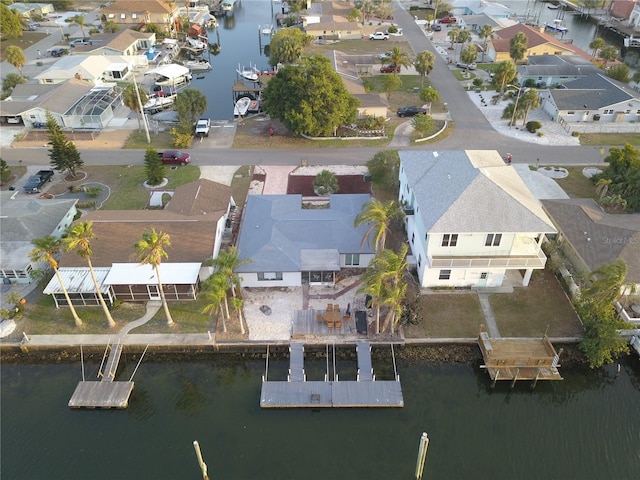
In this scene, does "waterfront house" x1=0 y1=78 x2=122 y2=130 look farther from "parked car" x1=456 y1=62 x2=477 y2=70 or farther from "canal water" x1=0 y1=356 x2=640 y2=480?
"parked car" x1=456 y1=62 x2=477 y2=70

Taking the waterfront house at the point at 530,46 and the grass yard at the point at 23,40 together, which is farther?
the grass yard at the point at 23,40

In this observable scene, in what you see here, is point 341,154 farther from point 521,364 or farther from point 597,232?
point 521,364

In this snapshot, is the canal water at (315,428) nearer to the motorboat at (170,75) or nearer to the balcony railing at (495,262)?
the balcony railing at (495,262)

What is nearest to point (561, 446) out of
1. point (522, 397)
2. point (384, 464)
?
point (522, 397)

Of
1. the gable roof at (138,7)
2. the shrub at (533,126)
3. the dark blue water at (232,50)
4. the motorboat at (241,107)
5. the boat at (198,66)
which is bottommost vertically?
the dark blue water at (232,50)

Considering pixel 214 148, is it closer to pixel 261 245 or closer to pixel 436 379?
pixel 261 245

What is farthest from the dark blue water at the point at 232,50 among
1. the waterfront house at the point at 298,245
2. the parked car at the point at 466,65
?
the parked car at the point at 466,65

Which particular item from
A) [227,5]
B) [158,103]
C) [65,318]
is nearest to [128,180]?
[158,103]
